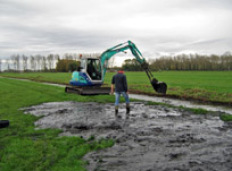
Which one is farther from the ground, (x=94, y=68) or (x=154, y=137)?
Answer: (x=94, y=68)

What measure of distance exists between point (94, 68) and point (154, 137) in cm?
1275

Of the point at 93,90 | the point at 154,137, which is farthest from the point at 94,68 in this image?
→ the point at 154,137

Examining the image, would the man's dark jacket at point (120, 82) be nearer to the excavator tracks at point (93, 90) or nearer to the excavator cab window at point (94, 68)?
the excavator tracks at point (93, 90)

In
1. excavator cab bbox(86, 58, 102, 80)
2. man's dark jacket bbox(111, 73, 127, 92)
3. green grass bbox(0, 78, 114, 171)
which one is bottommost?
green grass bbox(0, 78, 114, 171)

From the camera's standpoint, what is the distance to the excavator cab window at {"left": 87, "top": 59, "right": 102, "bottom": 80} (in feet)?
63.8

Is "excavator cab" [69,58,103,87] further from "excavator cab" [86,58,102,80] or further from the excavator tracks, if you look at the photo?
the excavator tracks

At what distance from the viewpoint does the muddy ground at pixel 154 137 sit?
557 centimetres

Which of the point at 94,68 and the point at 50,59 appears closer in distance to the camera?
the point at 94,68

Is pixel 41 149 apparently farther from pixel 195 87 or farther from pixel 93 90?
pixel 195 87

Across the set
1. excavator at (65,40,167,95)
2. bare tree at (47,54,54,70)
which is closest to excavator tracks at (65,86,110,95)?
excavator at (65,40,167,95)

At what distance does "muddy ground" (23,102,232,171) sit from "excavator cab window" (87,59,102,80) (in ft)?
24.5

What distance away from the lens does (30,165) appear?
18.2ft

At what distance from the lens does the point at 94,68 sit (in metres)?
19.6

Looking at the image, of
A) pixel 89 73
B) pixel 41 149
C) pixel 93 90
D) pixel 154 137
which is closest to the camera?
pixel 41 149
